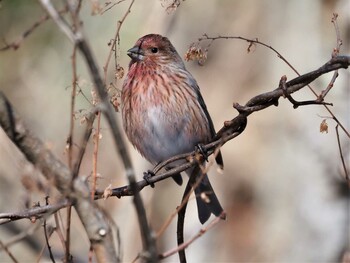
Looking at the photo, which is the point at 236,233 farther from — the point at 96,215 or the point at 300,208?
the point at 96,215

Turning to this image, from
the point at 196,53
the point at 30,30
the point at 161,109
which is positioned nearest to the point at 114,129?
the point at 30,30

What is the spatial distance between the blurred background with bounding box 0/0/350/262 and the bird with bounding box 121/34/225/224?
11.8 feet

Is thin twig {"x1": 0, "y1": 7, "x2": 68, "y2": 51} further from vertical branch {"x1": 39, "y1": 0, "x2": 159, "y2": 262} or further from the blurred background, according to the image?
the blurred background

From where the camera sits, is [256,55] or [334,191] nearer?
[334,191]

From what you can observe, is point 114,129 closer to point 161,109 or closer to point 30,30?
point 30,30

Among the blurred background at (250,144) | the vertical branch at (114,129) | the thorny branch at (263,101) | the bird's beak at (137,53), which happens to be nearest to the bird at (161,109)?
the bird's beak at (137,53)

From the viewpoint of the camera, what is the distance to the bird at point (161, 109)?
5.63 meters

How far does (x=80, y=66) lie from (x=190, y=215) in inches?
113

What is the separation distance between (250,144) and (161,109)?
551 centimetres

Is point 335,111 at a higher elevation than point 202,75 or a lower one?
lower

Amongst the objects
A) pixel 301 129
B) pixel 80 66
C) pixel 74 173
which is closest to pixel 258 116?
pixel 301 129

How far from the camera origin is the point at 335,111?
30.2 ft

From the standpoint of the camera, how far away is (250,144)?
36.0 ft

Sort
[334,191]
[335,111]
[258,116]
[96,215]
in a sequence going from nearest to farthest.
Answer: [96,215] → [335,111] → [334,191] → [258,116]
